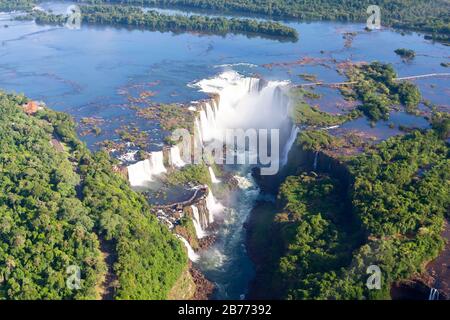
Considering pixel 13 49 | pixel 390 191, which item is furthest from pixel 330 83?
pixel 13 49

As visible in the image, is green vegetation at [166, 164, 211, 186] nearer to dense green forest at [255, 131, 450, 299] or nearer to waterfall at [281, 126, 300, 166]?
dense green forest at [255, 131, 450, 299]

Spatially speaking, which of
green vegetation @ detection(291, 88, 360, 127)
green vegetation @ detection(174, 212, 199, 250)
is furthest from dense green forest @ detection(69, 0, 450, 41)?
green vegetation @ detection(174, 212, 199, 250)

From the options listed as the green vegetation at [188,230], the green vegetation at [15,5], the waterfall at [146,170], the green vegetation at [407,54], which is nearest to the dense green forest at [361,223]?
the green vegetation at [188,230]

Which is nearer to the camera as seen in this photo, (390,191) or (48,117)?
(390,191)

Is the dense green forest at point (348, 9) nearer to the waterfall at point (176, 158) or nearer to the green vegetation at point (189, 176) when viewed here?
the waterfall at point (176, 158)

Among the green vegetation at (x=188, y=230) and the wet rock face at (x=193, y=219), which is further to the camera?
the wet rock face at (x=193, y=219)

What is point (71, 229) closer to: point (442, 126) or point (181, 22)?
point (442, 126)

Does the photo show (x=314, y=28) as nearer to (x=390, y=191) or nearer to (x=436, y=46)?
(x=436, y=46)
